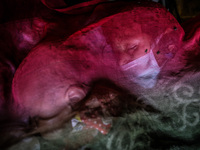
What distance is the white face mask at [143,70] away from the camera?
0.73 m

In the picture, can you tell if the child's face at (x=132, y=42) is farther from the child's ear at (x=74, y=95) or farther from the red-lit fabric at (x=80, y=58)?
the child's ear at (x=74, y=95)

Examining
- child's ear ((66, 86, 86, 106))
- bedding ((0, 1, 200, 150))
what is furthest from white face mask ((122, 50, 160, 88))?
child's ear ((66, 86, 86, 106))

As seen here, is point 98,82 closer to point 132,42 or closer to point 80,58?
point 80,58

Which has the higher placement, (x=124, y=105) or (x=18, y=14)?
(x=18, y=14)

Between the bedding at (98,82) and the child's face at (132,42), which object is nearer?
the bedding at (98,82)

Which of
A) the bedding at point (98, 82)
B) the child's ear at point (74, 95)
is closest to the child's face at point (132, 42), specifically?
the bedding at point (98, 82)

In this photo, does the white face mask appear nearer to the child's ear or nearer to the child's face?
the child's face

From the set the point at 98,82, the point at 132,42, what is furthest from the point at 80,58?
the point at 132,42

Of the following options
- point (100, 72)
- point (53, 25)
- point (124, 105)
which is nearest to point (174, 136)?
point (124, 105)

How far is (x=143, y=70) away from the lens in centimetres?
75

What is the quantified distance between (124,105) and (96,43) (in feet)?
1.06

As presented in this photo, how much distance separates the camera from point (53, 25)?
794 mm

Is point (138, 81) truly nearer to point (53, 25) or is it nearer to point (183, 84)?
point (183, 84)

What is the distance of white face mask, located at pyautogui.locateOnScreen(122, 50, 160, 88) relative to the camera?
28.6 inches
